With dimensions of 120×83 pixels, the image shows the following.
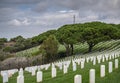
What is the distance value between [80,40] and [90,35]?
2.38 m

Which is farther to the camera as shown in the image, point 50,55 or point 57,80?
point 50,55

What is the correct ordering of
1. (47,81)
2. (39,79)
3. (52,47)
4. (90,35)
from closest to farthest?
1. (39,79)
2. (47,81)
3. (52,47)
4. (90,35)

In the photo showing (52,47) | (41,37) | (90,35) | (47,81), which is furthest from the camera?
(41,37)

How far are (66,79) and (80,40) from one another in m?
55.9

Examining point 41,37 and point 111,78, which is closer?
point 111,78

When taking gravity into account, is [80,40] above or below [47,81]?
below

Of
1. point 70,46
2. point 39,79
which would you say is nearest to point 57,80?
point 39,79

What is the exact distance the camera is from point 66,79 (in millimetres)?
16047

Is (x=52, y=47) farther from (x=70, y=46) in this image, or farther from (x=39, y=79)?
(x=39, y=79)

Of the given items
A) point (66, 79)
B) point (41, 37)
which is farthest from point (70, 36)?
point (66, 79)

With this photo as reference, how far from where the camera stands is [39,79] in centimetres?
1469

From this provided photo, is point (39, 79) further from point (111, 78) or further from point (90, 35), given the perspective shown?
point (90, 35)

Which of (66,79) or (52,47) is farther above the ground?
(66,79)

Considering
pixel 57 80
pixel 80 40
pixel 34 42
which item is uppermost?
pixel 57 80
